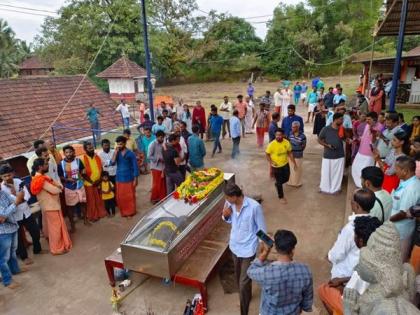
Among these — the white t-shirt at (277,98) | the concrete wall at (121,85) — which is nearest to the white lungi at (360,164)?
the white t-shirt at (277,98)

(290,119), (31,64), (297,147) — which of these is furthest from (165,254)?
(31,64)

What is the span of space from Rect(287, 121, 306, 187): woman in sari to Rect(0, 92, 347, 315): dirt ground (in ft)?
0.69

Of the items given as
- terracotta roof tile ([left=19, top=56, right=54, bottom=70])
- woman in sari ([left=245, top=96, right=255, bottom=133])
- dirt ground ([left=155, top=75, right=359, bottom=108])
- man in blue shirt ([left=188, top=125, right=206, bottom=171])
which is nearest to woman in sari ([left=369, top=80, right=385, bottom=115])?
woman in sari ([left=245, top=96, right=255, bottom=133])

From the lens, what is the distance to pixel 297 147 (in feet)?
23.3

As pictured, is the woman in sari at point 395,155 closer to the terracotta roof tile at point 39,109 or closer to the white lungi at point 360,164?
the white lungi at point 360,164

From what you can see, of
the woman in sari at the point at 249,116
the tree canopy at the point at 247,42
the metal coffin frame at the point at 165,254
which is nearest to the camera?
the metal coffin frame at the point at 165,254

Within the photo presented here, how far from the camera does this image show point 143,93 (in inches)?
973

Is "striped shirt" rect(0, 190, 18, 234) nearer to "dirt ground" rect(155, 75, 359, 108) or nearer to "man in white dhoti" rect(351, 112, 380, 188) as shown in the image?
"man in white dhoti" rect(351, 112, 380, 188)

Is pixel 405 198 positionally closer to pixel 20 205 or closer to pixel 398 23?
pixel 20 205

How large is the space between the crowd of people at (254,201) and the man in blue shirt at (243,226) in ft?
0.04

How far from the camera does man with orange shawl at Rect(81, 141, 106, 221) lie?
20.3 feet

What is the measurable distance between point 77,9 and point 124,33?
12.6ft

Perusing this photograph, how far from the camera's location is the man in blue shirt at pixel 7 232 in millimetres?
4449

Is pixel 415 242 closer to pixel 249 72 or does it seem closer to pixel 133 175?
pixel 133 175
